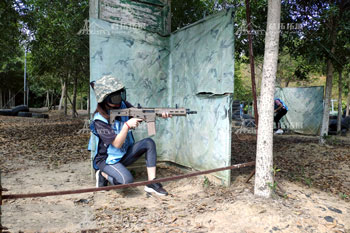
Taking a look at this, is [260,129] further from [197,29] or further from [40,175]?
[40,175]

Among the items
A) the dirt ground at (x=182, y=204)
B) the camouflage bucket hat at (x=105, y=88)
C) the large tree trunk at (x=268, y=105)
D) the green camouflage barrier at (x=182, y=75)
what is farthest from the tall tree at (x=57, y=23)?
the large tree trunk at (x=268, y=105)

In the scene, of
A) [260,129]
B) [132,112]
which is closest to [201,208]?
[260,129]

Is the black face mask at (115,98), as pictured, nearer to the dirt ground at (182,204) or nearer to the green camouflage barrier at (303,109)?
the dirt ground at (182,204)

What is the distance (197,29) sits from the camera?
4.31 meters

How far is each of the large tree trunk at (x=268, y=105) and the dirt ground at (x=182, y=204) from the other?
240 millimetres

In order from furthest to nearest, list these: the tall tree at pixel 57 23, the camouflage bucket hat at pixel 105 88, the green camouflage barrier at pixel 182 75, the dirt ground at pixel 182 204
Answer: the tall tree at pixel 57 23 < the green camouflage barrier at pixel 182 75 < the camouflage bucket hat at pixel 105 88 < the dirt ground at pixel 182 204

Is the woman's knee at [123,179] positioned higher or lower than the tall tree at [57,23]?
lower

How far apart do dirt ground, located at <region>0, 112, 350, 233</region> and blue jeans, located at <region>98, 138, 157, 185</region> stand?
0.33 metres

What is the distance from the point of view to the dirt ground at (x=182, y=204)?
9.27 feet

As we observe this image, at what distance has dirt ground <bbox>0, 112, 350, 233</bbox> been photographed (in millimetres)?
2826

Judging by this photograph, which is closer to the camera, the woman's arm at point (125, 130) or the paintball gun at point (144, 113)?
the woman's arm at point (125, 130)

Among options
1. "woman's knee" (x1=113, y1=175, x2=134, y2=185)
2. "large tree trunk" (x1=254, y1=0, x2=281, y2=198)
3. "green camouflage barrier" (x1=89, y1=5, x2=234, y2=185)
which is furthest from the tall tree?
"large tree trunk" (x1=254, y1=0, x2=281, y2=198)

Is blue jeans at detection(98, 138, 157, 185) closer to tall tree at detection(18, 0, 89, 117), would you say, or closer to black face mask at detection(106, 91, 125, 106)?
black face mask at detection(106, 91, 125, 106)

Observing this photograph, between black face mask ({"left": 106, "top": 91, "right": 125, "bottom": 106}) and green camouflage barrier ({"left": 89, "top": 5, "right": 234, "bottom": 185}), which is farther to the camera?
green camouflage barrier ({"left": 89, "top": 5, "right": 234, "bottom": 185})
